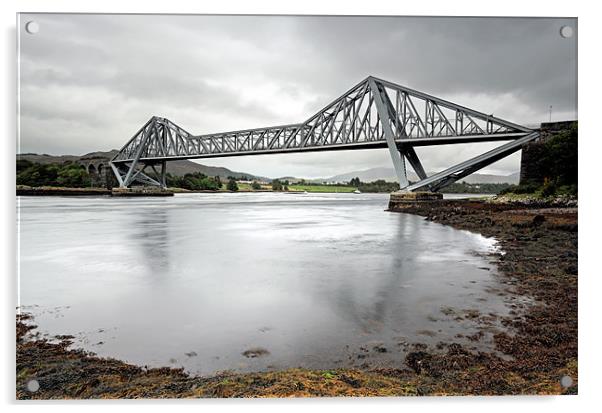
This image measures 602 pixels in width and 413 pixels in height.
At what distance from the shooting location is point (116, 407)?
2.24 metres

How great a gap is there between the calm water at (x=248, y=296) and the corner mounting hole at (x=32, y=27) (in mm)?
1508

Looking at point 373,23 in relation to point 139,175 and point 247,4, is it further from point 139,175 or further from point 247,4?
point 139,175

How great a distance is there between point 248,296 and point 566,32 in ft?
12.6

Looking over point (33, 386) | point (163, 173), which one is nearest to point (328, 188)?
point (33, 386)

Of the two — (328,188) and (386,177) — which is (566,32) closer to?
(386,177)

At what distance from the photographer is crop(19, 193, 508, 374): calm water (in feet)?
7.39

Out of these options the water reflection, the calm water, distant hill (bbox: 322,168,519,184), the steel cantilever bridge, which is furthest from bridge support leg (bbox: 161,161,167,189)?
distant hill (bbox: 322,168,519,184)

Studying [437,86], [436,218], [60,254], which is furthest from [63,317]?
[436,218]

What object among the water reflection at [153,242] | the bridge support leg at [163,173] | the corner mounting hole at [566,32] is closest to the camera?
the corner mounting hole at [566,32]

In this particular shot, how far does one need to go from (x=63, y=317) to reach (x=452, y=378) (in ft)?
9.24

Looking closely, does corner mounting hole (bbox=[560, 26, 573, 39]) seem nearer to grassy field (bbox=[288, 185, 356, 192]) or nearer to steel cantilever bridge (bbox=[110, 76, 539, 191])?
steel cantilever bridge (bbox=[110, 76, 539, 191])

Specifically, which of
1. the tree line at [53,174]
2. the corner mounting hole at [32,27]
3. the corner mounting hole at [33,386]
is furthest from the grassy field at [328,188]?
the corner mounting hole at [33,386]

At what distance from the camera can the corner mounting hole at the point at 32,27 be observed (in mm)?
3133

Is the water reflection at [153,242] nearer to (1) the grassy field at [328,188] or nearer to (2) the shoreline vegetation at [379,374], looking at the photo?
(2) the shoreline vegetation at [379,374]
